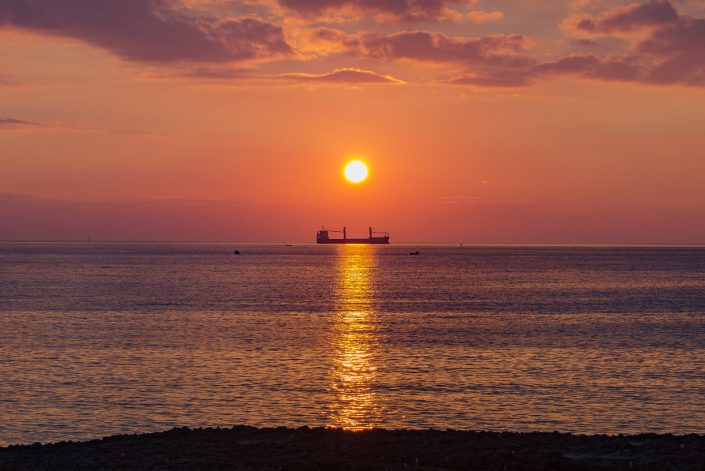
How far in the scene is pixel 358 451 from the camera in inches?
791

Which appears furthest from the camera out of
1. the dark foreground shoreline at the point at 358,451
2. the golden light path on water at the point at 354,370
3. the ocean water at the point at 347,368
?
the golden light path on water at the point at 354,370

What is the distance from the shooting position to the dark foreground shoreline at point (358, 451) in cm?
1892

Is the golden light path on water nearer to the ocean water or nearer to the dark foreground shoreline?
the ocean water

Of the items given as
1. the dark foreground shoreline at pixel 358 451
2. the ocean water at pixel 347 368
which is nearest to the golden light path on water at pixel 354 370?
the ocean water at pixel 347 368

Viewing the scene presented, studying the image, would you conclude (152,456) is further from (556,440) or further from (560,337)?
(560,337)

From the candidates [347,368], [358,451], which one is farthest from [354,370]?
[358,451]

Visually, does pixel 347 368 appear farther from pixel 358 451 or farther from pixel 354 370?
pixel 358 451

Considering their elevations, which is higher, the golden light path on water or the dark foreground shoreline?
the dark foreground shoreline

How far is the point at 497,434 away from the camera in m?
22.1

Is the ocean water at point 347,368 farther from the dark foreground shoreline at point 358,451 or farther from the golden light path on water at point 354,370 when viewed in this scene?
the dark foreground shoreline at point 358,451

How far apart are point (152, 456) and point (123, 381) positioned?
16.1m

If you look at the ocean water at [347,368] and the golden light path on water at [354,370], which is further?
the golden light path on water at [354,370]

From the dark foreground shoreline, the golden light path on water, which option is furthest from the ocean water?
the dark foreground shoreline

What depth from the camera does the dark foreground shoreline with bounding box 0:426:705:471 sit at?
62.1 feet
